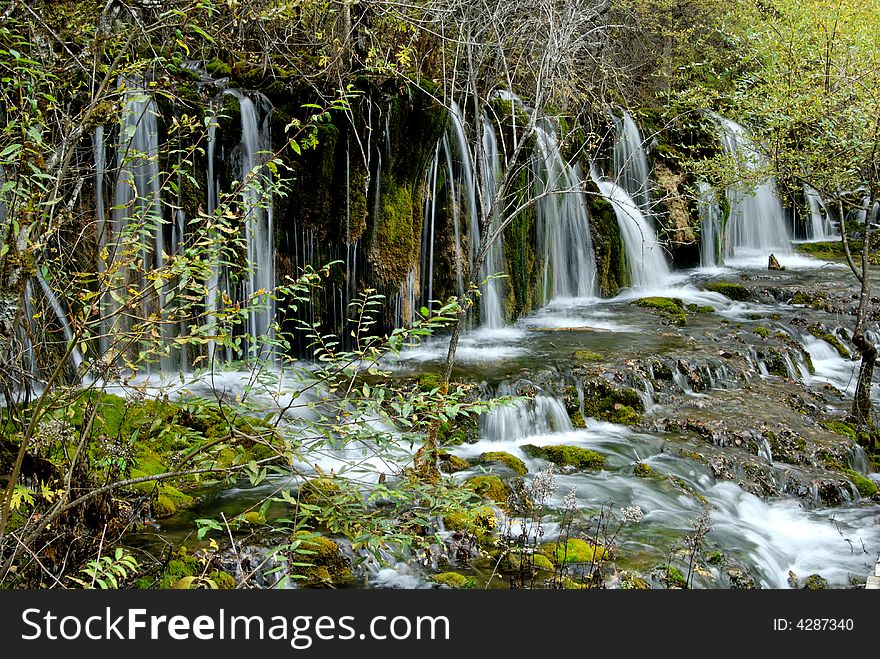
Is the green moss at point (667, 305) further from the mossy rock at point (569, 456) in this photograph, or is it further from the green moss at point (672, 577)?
the green moss at point (672, 577)

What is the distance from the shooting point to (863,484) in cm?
936

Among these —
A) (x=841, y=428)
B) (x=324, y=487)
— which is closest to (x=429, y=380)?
(x=841, y=428)

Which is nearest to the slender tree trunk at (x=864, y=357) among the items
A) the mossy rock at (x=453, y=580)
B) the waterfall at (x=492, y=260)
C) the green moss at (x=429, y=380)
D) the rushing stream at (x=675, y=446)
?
the rushing stream at (x=675, y=446)

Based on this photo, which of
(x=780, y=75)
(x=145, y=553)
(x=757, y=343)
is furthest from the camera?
(x=757, y=343)

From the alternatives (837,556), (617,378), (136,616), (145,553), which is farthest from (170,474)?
(617,378)

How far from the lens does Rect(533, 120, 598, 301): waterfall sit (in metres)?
15.9

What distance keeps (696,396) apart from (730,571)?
15.9 ft

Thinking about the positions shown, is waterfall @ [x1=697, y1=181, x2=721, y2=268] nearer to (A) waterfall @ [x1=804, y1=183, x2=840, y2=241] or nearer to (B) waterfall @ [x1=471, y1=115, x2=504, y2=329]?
(A) waterfall @ [x1=804, y1=183, x2=840, y2=241]

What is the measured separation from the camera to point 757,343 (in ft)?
44.5

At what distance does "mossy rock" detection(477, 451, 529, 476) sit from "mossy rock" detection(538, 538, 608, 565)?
171 centimetres

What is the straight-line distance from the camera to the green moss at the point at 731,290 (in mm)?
17266

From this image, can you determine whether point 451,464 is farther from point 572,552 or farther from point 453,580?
point 453,580

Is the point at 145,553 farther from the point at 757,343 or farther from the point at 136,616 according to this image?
the point at 757,343

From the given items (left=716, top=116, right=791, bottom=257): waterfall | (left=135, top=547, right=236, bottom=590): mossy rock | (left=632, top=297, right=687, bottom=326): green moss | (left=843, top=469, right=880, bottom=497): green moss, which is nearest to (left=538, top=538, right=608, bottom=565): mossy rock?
(left=135, top=547, right=236, bottom=590): mossy rock
